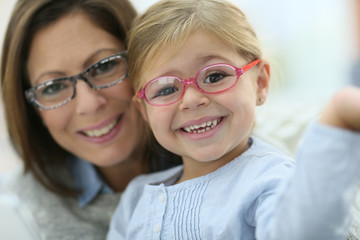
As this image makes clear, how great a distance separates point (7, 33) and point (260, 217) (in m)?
1.35

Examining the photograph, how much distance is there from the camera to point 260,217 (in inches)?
38.3

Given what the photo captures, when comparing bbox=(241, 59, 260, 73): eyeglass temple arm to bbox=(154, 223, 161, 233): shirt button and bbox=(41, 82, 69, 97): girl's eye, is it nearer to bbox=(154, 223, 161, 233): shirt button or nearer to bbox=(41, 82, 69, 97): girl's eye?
bbox=(154, 223, 161, 233): shirt button

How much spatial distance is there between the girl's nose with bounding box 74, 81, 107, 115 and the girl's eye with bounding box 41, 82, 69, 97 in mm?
80

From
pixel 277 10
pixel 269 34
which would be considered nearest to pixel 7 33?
pixel 269 34

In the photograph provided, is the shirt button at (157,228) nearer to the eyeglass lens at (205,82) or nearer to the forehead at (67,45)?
the eyeglass lens at (205,82)

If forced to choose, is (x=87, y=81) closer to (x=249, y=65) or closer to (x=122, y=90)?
(x=122, y=90)

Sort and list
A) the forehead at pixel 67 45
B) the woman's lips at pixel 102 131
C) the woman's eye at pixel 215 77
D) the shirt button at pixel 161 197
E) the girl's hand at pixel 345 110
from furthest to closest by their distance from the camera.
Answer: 1. the woman's lips at pixel 102 131
2. the forehead at pixel 67 45
3. the shirt button at pixel 161 197
4. the woman's eye at pixel 215 77
5. the girl's hand at pixel 345 110

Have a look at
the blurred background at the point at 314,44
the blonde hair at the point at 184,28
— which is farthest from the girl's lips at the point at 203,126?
the blurred background at the point at 314,44

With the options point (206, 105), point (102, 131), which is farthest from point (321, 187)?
point (102, 131)

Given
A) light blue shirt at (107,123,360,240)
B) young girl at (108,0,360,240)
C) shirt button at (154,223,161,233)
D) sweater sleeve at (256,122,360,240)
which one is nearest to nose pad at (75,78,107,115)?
young girl at (108,0,360,240)

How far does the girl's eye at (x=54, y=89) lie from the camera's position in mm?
1618

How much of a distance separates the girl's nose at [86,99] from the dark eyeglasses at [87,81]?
18 mm

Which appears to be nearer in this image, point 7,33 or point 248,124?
point 248,124

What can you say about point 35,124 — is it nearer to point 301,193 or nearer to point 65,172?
point 65,172
